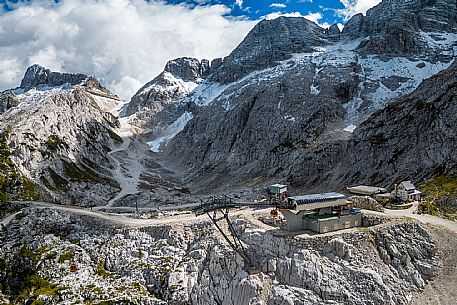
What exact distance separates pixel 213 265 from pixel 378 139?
310 ft

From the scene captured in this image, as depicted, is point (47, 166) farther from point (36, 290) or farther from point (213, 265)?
point (213, 265)

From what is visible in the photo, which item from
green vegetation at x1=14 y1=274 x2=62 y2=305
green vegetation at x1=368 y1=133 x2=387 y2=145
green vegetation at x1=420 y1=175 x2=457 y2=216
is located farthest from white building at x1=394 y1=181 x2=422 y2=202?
green vegetation at x1=14 y1=274 x2=62 y2=305

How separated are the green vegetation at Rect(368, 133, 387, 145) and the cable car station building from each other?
77.7m

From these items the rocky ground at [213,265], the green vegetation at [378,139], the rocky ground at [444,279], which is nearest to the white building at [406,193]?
the rocky ground at [444,279]

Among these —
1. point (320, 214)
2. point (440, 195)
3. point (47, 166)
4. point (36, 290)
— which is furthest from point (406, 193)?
point (47, 166)

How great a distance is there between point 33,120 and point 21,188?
69.9 m

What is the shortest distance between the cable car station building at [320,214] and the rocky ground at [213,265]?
2.21 meters

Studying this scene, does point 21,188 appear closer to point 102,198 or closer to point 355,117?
point 102,198

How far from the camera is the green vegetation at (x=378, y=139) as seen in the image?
139 meters

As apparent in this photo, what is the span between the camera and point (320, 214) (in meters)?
67.6

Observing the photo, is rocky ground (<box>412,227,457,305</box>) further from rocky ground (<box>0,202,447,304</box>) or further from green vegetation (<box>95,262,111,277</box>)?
green vegetation (<box>95,262,111,277</box>)

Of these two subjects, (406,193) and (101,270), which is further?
(406,193)

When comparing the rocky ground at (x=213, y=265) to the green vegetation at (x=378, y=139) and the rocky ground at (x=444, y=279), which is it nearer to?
the rocky ground at (x=444, y=279)

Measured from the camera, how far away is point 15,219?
3420 inches
